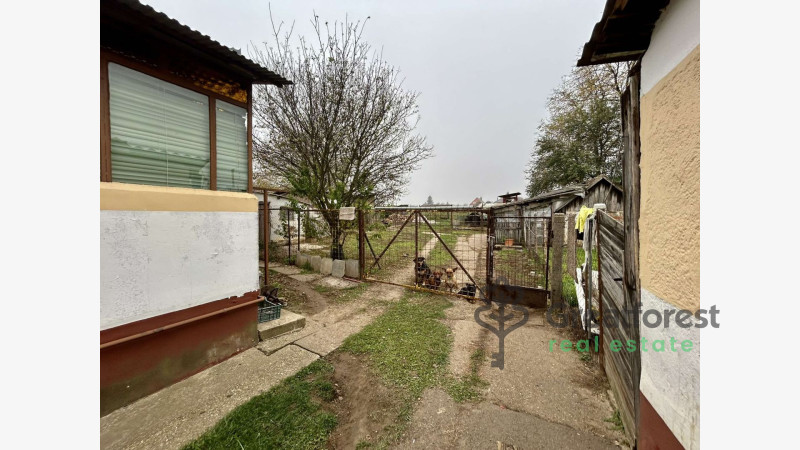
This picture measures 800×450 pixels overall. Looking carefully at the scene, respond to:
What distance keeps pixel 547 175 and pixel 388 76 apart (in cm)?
1695

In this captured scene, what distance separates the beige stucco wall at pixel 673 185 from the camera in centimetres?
121

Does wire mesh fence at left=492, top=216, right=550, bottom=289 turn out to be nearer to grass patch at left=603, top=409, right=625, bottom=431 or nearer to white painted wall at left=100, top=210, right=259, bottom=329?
grass patch at left=603, top=409, right=625, bottom=431

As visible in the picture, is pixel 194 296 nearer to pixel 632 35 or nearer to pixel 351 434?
pixel 351 434

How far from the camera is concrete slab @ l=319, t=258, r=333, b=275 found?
8453 mm

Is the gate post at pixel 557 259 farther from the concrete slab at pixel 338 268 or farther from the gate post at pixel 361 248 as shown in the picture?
the concrete slab at pixel 338 268

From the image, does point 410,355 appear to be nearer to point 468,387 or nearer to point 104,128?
point 468,387

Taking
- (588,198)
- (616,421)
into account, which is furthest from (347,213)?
(588,198)

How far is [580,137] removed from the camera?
18.4m

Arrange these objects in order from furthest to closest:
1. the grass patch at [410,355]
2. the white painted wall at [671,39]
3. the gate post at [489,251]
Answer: the gate post at [489,251] → the grass patch at [410,355] → the white painted wall at [671,39]

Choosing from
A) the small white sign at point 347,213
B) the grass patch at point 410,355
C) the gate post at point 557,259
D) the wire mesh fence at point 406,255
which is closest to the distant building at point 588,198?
the wire mesh fence at point 406,255

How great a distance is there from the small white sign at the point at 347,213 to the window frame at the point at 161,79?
3.47m

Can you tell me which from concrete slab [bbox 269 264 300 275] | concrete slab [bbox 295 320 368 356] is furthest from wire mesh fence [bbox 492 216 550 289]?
concrete slab [bbox 269 264 300 275]

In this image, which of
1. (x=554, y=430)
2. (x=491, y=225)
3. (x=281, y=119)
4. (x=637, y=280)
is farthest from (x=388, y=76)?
(x=554, y=430)

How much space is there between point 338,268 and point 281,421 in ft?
18.7
